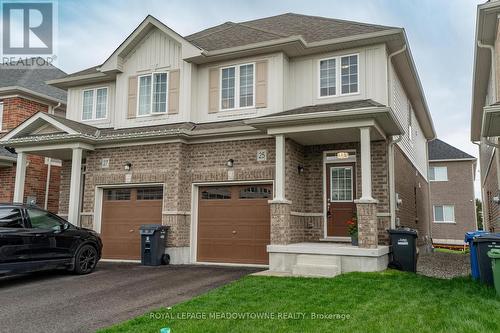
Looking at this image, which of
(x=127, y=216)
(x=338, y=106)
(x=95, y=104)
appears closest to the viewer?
(x=338, y=106)

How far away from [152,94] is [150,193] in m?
3.04

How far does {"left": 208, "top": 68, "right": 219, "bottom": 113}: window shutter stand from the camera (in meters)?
12.6

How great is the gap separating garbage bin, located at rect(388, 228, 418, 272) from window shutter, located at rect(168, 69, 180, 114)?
7154 millimetres

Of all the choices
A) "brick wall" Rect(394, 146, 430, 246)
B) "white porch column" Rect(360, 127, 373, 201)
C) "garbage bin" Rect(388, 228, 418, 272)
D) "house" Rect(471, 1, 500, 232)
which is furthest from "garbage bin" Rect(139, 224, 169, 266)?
"house" Rect(471, 1, 500, 232)

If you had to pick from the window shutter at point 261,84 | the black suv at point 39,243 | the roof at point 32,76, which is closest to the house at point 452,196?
the window shutter at point 261,84

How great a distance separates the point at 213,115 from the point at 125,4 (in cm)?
477

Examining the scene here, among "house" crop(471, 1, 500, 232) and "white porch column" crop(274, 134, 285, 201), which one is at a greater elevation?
"house" crop(471, 1, 500, 232)

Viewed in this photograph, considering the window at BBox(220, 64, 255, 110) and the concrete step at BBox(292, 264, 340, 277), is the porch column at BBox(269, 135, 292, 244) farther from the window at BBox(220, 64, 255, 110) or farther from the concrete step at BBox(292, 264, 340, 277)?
the window at BBox(220, 64, 255, 110)

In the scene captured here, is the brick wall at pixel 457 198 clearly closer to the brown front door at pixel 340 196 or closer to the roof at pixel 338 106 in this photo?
the brown front door at pixel 340 196

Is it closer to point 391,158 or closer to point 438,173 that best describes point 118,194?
point 391,158

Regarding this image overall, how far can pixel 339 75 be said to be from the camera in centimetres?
1161

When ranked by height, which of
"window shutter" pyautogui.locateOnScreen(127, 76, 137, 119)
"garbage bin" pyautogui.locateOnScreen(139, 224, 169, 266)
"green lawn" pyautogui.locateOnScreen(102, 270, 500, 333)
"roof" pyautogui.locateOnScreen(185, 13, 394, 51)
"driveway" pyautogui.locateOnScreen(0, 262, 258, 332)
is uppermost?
"roof" pyautogui.locateOnScreen(185, 13, 394, 51)

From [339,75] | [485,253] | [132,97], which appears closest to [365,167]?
→ [485,253]

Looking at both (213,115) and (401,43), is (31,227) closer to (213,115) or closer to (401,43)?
(213,115)
